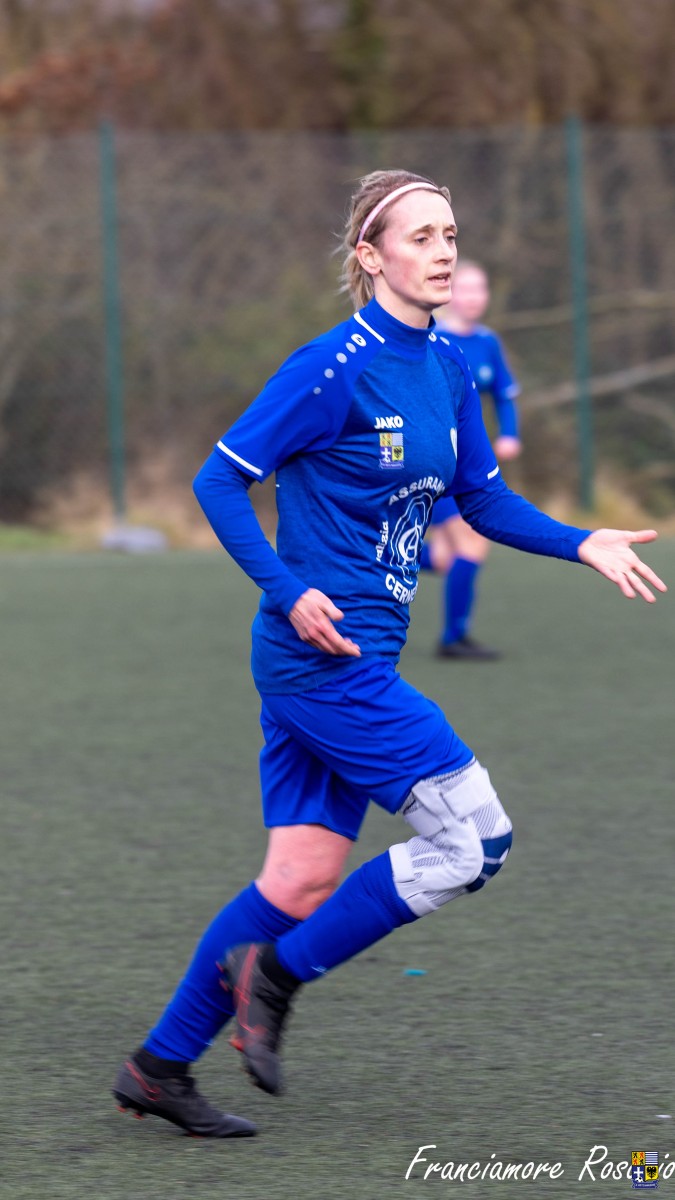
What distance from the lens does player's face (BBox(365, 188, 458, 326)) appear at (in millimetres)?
3445

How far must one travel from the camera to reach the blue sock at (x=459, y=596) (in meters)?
8.99

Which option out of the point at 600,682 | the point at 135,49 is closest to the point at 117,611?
the point at 600,682

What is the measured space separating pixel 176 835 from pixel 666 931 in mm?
1626

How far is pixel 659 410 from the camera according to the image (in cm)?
1591

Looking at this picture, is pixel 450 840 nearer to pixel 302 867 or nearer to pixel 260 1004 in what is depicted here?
pixel 302 867

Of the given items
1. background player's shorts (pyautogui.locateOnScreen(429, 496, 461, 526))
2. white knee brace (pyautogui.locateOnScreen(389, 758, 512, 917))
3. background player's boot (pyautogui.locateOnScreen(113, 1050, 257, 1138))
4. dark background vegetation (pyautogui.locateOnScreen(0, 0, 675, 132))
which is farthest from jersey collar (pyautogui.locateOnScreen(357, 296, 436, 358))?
dark background vegetation (pyautogui.locateOnScreen(0, 0, 675, 132))

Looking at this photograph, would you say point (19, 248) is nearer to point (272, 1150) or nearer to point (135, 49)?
point (135, 49)

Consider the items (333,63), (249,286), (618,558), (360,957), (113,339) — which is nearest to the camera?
(618,558)

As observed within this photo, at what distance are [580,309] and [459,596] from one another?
6.92 metres

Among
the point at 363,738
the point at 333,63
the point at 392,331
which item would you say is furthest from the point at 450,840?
the point at 333,63

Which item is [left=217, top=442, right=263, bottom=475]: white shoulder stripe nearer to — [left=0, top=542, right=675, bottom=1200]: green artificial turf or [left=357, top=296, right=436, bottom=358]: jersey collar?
[left=357, top=296, right=436, bottom=358]: jersey collar

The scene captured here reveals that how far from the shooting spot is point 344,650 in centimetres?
330

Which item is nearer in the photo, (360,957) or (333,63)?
(360,957)

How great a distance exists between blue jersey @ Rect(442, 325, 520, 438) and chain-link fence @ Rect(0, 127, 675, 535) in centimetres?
582
